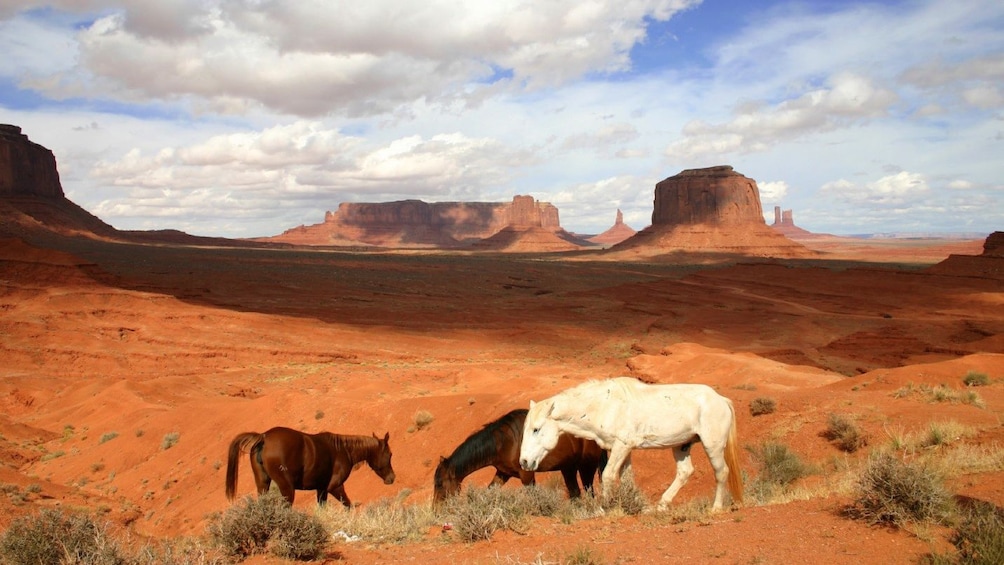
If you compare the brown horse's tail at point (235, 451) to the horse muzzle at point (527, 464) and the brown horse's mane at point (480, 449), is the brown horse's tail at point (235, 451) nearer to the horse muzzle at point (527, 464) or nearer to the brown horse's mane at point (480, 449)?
the brown horse's mane at point (480, 449)

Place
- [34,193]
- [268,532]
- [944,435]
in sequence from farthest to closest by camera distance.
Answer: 1. [34,193]
2. [944,435]
3. [268,532]

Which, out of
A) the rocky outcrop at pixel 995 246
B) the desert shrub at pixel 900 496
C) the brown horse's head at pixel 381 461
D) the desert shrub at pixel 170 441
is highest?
the rocky outcrop at pixel 995 246

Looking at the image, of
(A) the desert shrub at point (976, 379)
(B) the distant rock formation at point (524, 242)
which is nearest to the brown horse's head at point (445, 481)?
(A) the desert shrub at point (976, 379)

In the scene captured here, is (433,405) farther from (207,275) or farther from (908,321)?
(207,275)

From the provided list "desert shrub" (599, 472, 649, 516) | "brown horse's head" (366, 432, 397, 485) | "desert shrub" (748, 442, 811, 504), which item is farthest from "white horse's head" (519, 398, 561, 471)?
"brown horse's head" (366, 432, 397, 485)

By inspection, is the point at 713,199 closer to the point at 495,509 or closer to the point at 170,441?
the point at 170,441

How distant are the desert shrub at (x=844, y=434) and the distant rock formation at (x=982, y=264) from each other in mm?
61107

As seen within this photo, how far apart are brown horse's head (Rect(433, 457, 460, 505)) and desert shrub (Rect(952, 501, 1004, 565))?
5275 mm

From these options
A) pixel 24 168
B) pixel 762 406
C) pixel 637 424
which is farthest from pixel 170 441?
Answer: pixel 24 168

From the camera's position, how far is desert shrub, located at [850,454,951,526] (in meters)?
5.59

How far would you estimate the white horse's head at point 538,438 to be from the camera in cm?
743

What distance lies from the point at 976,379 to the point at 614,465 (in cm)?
1157

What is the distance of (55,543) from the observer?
5684mm

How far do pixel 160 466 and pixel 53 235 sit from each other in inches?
3849
